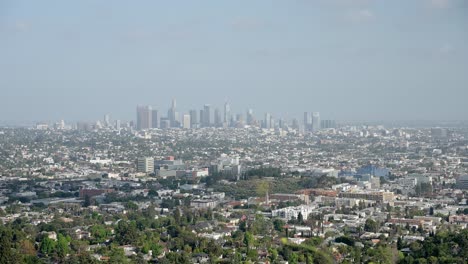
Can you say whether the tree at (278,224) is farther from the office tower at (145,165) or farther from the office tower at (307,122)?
the office tower at (307,122)

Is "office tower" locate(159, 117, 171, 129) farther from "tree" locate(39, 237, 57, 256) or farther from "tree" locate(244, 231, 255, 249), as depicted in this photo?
"tree" locate(39, 237, 57, 256)

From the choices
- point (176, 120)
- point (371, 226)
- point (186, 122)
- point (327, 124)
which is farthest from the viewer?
point (176, 120)

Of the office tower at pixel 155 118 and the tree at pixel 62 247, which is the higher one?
the office tower at pixel 155 118

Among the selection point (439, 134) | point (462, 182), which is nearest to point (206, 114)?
point (439, 134)

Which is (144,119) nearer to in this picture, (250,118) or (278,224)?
(250,118)

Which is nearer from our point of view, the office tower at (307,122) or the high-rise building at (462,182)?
the high-rise building at (462,182)

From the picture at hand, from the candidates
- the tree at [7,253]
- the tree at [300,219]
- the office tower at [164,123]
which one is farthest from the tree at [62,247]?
the office tower at [164,123]

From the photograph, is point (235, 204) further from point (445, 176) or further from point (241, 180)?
point (445, 176)

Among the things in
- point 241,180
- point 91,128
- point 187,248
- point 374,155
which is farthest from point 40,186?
point 91,128
